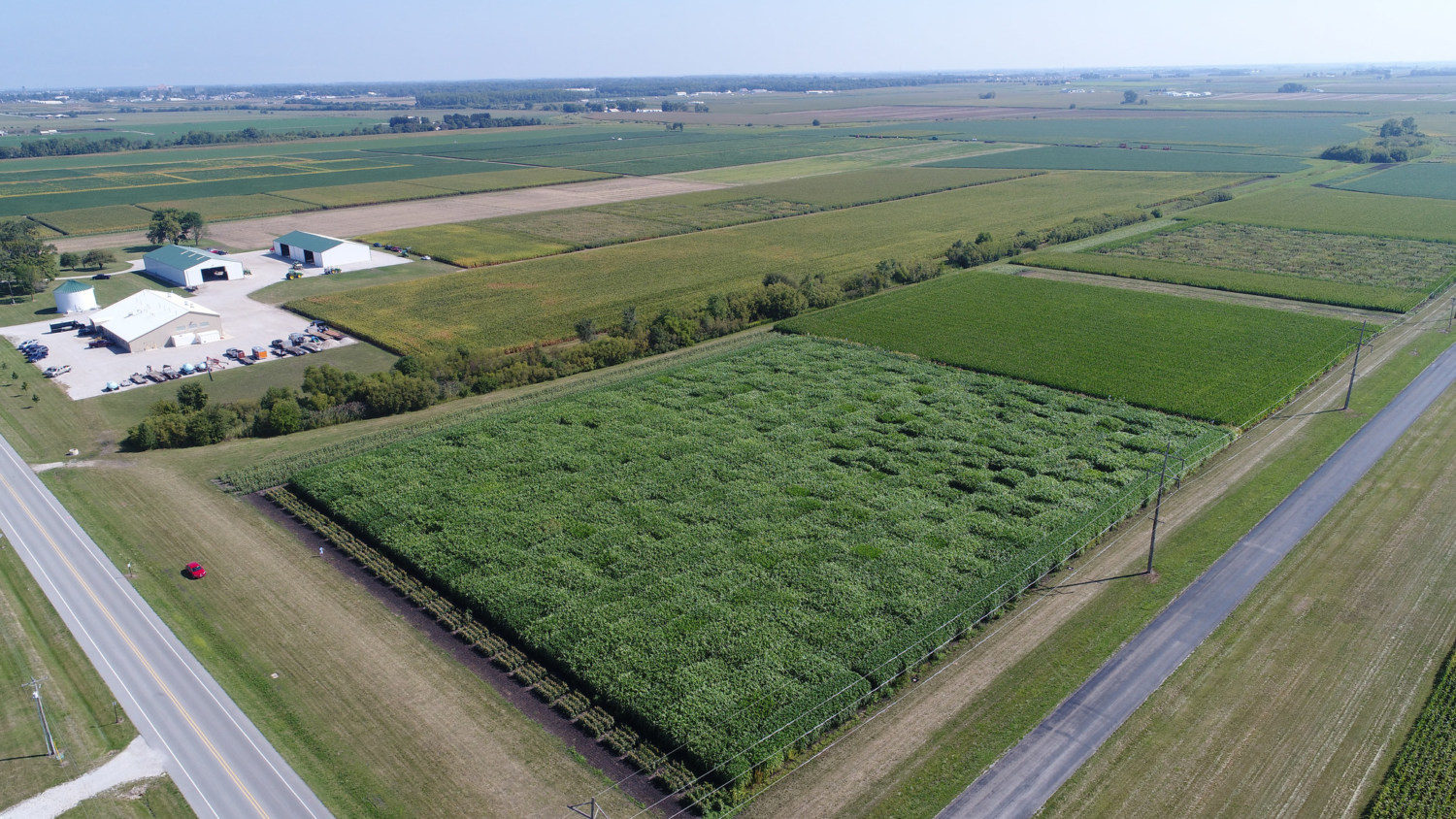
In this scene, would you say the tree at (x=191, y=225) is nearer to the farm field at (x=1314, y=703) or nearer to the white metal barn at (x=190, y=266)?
the white metal barn at (x=190, y=266)

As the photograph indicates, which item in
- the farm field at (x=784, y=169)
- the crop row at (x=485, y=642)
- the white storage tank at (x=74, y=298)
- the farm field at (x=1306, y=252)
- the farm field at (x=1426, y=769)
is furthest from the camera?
the farm field at (x=784, y=169)

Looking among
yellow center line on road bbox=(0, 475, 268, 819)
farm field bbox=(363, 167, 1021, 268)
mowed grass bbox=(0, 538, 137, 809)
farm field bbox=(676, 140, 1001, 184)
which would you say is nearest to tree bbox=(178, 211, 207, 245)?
farm field bbox=(363, 167, 1021, 268)

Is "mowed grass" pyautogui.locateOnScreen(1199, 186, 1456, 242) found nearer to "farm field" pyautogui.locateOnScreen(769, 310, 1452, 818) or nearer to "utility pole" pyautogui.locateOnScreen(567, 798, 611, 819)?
"farm field" pyautogui.locateOnScreen(769, 310, 1452, 818)

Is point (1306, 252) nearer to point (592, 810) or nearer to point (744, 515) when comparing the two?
point (744, 515)

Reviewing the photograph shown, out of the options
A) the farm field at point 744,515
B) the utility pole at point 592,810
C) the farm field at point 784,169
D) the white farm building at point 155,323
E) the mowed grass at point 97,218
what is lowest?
the utility pole at point 592,810

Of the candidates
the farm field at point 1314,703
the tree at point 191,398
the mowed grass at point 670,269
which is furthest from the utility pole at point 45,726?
the mowed grass at point 670,269

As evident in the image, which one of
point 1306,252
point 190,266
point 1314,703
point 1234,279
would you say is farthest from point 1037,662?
point 190,266
